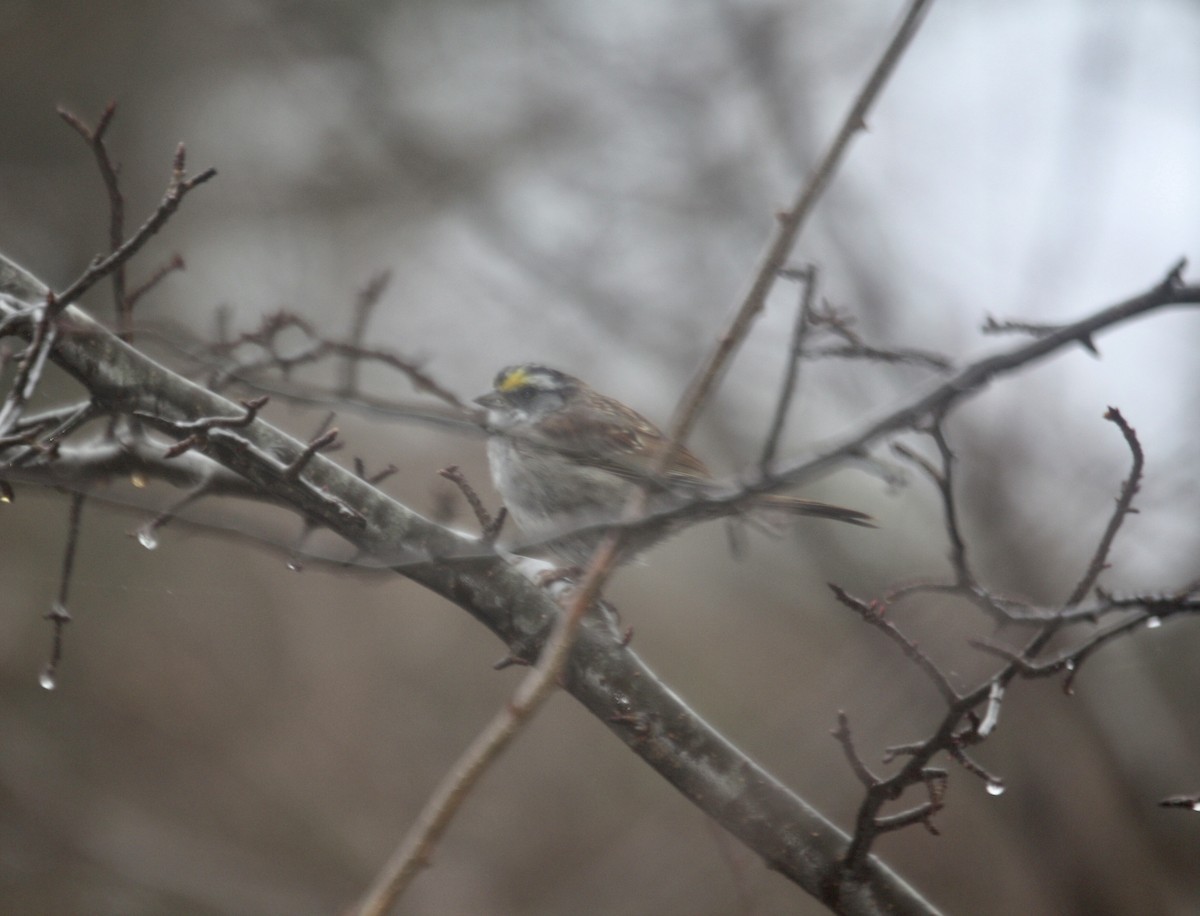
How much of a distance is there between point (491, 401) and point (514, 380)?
0.17 metres

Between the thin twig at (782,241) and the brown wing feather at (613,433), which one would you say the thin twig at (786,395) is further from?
the brown wing feather at (613,433)

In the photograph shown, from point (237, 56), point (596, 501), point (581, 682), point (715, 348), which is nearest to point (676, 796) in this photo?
point (596, 501)

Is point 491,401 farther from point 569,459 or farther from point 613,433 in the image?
point 569,459

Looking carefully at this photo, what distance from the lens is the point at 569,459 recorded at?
3.88 m

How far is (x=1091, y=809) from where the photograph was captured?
573 cm

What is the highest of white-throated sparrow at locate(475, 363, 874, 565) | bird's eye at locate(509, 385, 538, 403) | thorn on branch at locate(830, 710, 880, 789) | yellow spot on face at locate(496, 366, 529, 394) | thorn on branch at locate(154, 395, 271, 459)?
yellow spot on face at locate(496, 366, 529, 394)

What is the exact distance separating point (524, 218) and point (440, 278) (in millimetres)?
1294

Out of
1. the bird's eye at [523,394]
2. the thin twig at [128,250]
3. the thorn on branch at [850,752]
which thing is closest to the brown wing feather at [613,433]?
the bird's eye at [523,394]

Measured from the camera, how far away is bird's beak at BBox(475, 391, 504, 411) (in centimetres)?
446

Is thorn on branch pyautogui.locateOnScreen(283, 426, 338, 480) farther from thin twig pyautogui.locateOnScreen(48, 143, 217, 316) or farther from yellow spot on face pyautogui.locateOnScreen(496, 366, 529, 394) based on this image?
yellow spot on face pyautogui.locateOnScreen(496, 366, 529, 394)

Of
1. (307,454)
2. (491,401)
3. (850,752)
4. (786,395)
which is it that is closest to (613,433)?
(491,401)

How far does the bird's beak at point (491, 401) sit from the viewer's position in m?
4.46

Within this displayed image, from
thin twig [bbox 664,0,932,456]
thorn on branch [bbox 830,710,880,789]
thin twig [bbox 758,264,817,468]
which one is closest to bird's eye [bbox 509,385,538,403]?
thorn on branch [bbox 830,710,880,789]

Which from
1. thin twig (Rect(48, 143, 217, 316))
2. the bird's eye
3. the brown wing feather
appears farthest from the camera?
the bird's eye
